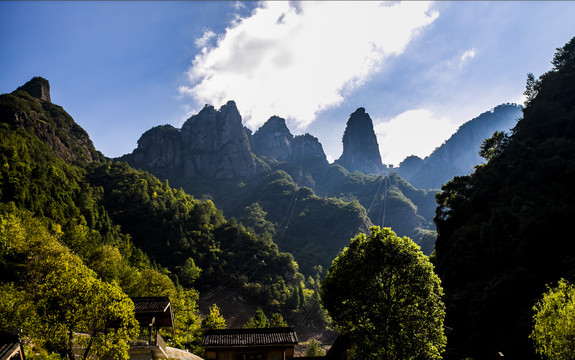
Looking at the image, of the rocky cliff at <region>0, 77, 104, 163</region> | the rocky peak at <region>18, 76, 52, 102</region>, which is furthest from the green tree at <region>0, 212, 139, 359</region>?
the rocky peak at <region>18, 76, 52, 102</region>

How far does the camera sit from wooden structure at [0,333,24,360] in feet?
62.7

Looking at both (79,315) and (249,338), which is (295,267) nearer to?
(249,338)

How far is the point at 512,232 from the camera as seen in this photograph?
3884 centimetres

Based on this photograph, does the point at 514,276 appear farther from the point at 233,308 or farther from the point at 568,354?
the point at 233,308

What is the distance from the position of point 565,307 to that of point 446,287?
1086 inches

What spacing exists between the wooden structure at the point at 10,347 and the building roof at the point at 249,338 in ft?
43.3

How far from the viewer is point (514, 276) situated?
111 feet

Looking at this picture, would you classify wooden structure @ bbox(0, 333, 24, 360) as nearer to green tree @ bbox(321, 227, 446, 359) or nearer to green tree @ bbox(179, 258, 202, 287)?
green tree @ bbox(321, 227, 446, 359)

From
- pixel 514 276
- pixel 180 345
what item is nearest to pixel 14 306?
pixel 180 345

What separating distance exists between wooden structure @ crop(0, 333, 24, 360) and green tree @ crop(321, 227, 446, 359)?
21096mm

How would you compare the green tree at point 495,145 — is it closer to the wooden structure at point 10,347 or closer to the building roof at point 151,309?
the building roof at point 151,309

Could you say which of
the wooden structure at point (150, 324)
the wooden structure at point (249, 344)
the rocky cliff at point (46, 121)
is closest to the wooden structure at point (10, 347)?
the wooden structure at point (150, 324)

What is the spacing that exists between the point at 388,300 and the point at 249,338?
1475 centimetres

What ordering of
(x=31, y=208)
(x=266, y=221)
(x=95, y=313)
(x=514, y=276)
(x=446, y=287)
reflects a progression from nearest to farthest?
1. (x=95, y=313)
2. (x=514, y=276)
3. (x=446, y=287)
4. (x=31, y=208)
5. (x=266, y=221)
